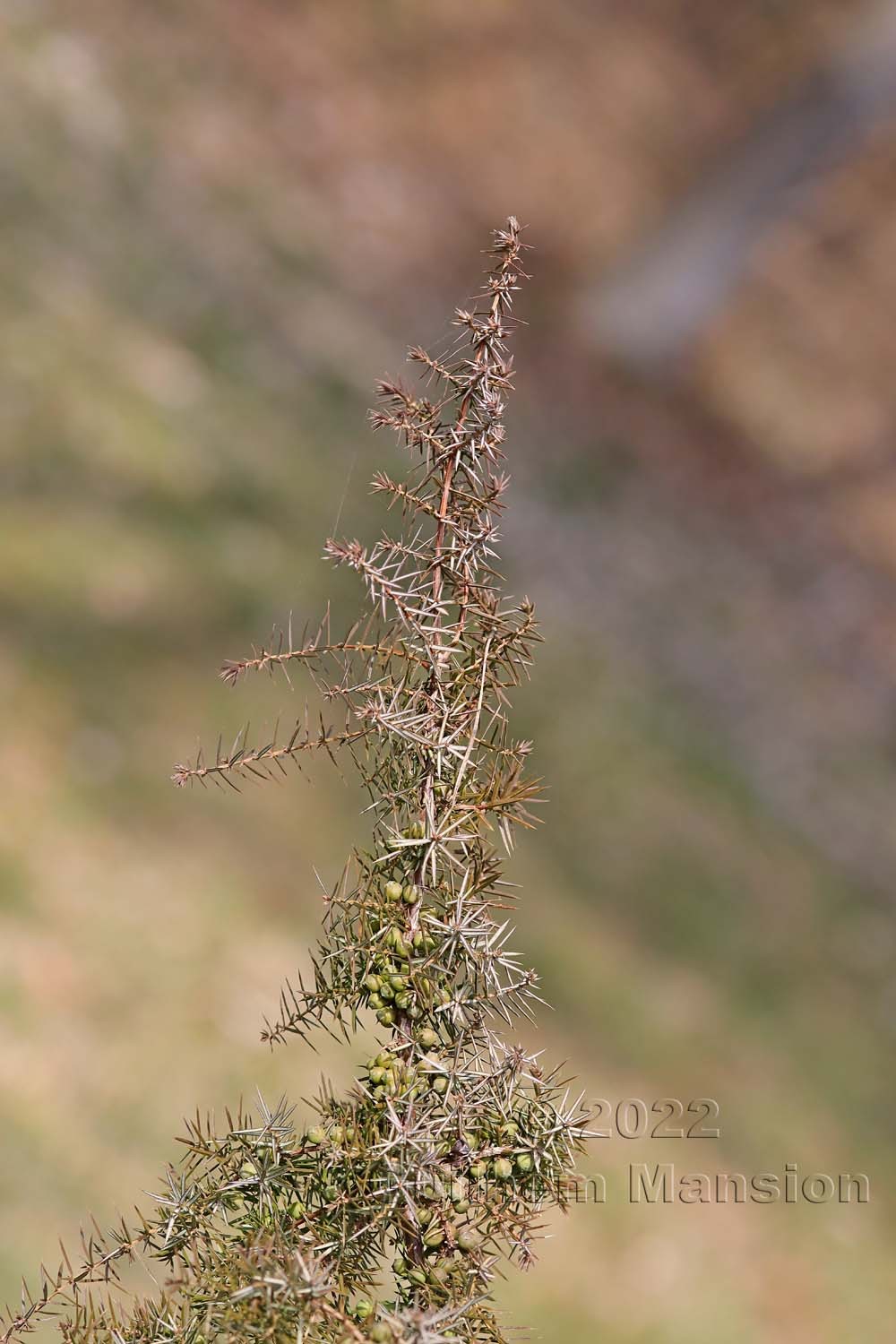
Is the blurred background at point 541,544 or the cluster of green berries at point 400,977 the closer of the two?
the cluster of green berries at point 400,977

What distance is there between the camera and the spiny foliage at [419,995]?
662 millimetres

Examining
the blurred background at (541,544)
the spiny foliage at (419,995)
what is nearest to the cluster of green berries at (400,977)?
the spiny foliage at (419,995)

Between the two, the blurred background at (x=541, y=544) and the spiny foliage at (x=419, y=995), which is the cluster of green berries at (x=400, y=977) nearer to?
the spiny foliage at (x=419, y=995)

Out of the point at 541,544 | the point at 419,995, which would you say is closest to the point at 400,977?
the point at 419,995

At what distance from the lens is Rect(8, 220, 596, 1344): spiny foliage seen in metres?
0.66

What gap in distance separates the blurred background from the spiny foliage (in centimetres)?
88

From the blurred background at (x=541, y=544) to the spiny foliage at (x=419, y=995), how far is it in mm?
882

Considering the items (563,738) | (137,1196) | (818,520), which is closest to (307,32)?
(818,520)

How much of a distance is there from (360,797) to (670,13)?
4.19m

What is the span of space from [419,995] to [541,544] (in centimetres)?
392

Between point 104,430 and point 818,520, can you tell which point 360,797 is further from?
point 818,520

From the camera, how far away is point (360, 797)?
2859 millimetres

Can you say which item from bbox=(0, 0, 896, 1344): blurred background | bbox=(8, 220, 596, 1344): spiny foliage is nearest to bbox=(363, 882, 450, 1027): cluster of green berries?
bbox=(8, 220, 596, 1344): spiny foliage

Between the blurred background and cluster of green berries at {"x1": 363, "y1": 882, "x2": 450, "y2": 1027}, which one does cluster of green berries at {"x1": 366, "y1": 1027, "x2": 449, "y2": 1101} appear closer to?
cluster of green berries at {"x1": 363, "y1": 882, "x2": 450, "y2": 1027}
